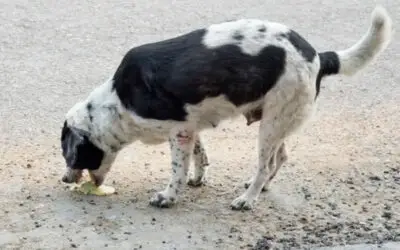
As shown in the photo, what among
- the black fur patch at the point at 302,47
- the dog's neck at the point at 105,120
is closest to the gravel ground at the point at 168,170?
the dog's neck at the point at 105,120

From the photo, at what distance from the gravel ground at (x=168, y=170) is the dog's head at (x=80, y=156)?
169 millimetres

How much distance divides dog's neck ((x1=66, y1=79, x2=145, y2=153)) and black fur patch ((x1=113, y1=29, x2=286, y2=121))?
15 cm

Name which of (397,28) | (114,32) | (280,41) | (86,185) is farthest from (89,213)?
(397,28)

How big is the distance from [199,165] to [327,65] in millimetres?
1132

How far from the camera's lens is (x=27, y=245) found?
5.14 metres

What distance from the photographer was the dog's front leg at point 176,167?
567 cm

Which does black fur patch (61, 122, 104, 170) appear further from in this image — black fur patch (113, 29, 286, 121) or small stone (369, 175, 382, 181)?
small stone (369, 175, 382, 181)

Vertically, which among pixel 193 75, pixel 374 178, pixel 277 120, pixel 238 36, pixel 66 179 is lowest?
pixel 374 178

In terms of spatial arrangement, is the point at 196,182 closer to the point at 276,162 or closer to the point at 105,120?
the point at 276,162

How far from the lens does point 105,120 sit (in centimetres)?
574

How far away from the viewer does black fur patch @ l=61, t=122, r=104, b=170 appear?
579cm

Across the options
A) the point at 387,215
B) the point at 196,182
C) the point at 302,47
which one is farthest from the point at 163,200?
the point at 387,215

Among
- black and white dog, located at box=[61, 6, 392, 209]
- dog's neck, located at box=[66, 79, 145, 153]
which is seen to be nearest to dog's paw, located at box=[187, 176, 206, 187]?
black and white dog, located at box=[61, 6, 392, 209]

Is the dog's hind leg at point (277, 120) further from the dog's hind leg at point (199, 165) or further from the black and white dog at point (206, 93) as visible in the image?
the dog's hind leg at point (199, 165)
